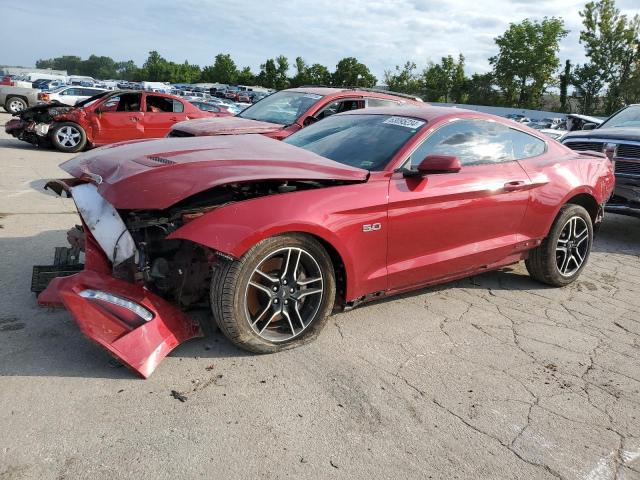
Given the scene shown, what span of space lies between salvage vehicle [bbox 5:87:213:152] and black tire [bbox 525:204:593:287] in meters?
10.3

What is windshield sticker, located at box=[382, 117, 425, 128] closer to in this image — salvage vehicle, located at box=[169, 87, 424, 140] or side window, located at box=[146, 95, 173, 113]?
salvage vehicle, located at box=[169, 87, 424, 140]

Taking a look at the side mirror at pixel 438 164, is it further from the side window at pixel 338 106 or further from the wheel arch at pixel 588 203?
the side window at pixel 338 106

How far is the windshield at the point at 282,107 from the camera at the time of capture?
310 inches

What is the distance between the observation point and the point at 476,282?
518 centimetres

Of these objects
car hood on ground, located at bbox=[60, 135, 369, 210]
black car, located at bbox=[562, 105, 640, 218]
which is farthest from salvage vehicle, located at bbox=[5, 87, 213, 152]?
black car, located at bbox=[562, 105, 640, 218]

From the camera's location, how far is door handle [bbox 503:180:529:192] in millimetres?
4410

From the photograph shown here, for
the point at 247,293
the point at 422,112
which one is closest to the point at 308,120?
the point at 422,112

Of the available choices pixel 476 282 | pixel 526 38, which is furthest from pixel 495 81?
pixel 476 282

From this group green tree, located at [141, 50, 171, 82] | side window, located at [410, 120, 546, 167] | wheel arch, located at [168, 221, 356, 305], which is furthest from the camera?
green tree, located at [141, 50, 171, 82]

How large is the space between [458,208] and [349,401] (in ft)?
5.96

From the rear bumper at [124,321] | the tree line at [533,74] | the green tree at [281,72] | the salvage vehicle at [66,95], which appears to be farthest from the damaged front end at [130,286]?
the green tree at [281,72]

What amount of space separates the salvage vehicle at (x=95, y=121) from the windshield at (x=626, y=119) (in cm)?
954

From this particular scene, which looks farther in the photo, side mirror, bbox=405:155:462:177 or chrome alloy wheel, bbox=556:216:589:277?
chrome alloy wheel, bbox=556:216:589:277

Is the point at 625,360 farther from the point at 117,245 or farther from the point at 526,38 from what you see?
the point at 526,38
